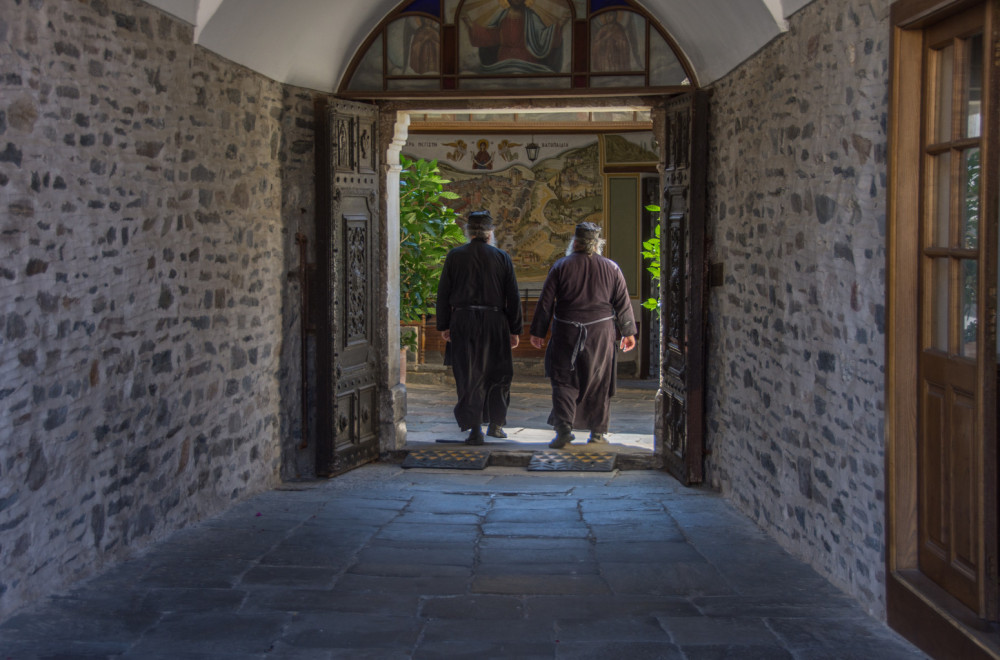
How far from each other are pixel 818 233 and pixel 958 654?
196 cm

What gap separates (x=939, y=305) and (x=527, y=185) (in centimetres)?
963

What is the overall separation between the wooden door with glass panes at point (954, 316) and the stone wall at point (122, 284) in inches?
126

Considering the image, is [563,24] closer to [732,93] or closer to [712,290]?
[732,93]

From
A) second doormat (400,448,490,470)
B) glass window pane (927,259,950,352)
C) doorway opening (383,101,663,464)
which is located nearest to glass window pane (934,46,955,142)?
glass window pane (927,259,950,352)

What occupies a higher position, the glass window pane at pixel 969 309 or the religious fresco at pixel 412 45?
the religious fresco at pixel 412 45

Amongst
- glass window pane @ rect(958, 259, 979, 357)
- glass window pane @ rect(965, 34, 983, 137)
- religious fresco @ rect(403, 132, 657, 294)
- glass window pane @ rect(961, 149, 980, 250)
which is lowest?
glass window pane @ rect(958, 259, 979, 357)

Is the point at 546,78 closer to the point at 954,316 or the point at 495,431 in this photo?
the point at 495,431

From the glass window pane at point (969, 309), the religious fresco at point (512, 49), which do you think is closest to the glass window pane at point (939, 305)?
the glass window pane at point (969, 309)

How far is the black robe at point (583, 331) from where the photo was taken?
7938 mm

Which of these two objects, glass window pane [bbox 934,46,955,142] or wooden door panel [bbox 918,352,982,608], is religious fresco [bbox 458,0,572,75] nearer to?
glass window pane [bbox 934,46,955,142]

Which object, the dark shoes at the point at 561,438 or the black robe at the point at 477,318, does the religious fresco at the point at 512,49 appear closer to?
the black robe at the point at 477,318

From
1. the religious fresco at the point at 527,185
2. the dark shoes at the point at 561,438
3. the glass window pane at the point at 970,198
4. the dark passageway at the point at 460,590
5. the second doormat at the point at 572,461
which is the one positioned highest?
the religious fresco at the point at 527,185

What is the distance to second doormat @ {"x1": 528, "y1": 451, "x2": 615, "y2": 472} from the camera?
7.46 m

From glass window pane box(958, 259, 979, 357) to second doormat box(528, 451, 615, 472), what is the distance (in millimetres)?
4044
